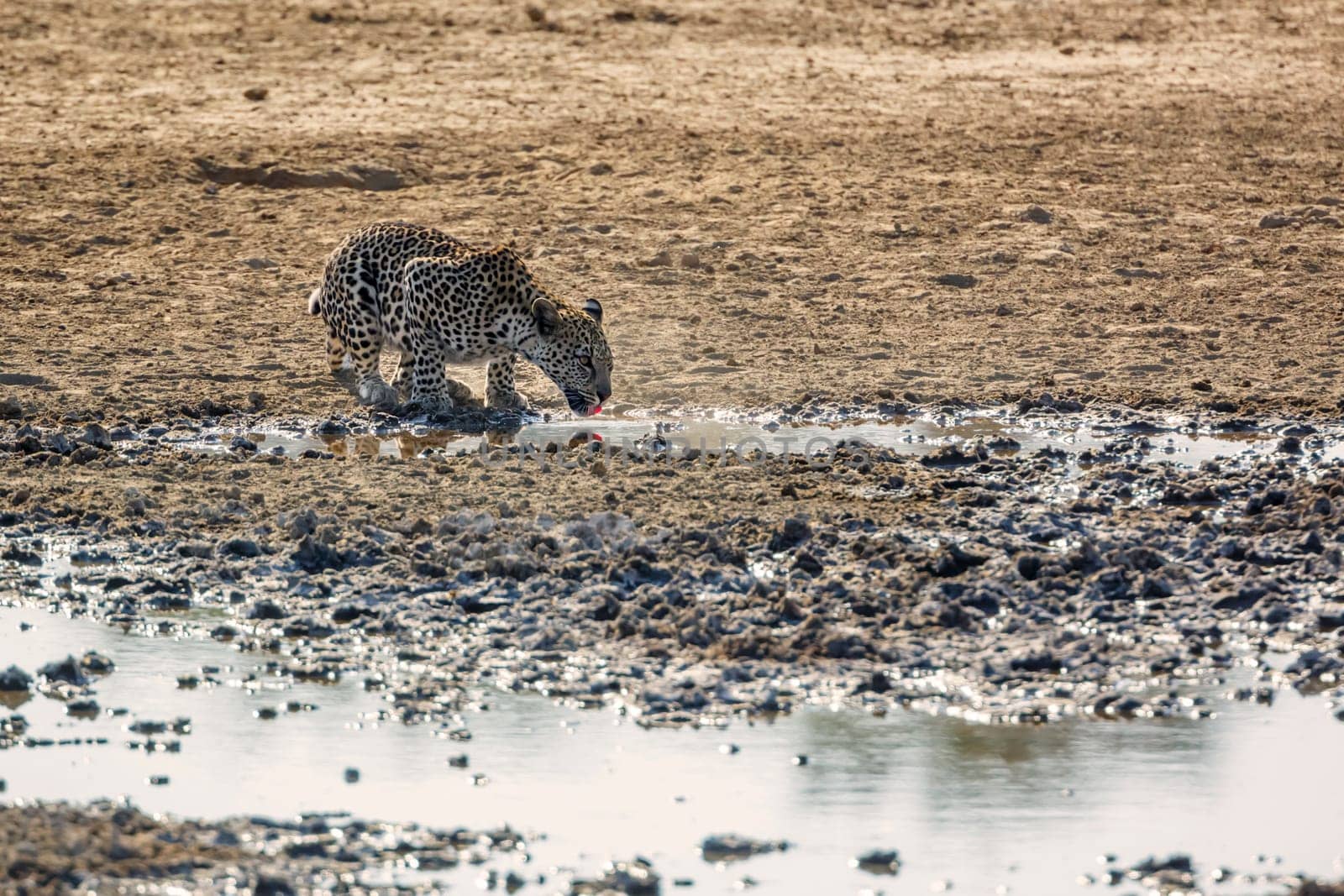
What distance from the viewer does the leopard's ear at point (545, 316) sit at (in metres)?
12.8

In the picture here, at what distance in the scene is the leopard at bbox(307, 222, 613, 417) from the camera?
42.2 ft

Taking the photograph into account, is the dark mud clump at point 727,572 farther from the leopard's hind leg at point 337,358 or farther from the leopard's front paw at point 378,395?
the leopard's hind leg at point 337,358

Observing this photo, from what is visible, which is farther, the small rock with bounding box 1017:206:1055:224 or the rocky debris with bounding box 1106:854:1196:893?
the small rock with bounding box 1017:206:1055:224

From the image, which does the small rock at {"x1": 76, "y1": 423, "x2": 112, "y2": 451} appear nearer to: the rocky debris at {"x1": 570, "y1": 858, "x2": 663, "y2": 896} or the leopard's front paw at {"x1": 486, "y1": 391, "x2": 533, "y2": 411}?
the leopard's front paw at {"x1": 486, "y1": 391, "x2": 533, "y2": 411}

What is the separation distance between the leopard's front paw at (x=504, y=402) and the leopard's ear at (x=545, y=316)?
56cm

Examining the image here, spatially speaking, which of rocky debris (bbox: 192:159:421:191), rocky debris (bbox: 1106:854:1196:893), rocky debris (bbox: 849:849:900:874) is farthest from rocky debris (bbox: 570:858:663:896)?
rocky debris (bbox: 192:159:421:191)

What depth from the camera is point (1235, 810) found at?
23.9 ft

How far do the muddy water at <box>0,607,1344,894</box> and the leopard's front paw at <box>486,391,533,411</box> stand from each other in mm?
4991

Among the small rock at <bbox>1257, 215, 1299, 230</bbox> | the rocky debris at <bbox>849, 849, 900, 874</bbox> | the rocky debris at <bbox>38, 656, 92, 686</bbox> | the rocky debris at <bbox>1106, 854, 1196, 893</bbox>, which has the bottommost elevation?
the rocky debris at <bbox>38, 656, 92, 686</bbox>

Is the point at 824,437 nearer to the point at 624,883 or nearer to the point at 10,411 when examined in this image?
the point at 10,411

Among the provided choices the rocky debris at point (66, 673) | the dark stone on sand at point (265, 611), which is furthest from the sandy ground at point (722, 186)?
the rocky debris at point (66, 673)

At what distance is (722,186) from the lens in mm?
17250

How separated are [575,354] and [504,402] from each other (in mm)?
685

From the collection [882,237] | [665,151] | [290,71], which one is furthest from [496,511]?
[290,71]
